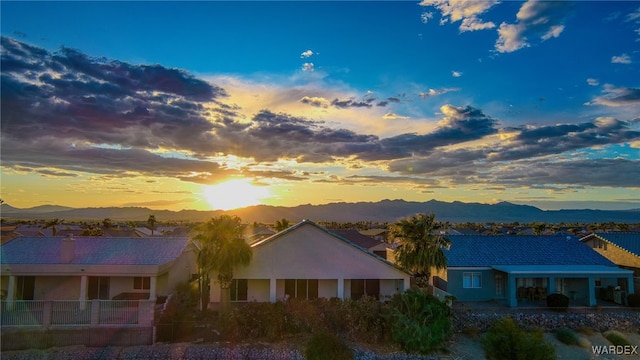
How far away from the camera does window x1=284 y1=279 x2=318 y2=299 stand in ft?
99.1

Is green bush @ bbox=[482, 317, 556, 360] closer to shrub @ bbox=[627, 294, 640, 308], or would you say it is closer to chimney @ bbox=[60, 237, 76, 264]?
shrub @ bbox=[627, 294, 640, 308]

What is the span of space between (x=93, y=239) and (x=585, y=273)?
126ft

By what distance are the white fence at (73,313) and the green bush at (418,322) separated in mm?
15012

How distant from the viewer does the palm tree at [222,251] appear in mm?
27812

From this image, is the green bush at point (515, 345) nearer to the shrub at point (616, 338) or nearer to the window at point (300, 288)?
the shrub at point (616, 338)

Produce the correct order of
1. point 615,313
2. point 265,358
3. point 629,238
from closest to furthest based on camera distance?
point 265,358
point 615,313
point 629,238

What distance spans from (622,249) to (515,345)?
21.8 metres

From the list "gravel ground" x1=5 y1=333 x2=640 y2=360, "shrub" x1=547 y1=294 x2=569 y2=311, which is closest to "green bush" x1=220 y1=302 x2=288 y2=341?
"gravel ground" x1=5 y1=333 x2=640 y2=360

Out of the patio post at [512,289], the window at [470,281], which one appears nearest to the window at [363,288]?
the window at [470,281]

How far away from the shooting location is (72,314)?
2555cm

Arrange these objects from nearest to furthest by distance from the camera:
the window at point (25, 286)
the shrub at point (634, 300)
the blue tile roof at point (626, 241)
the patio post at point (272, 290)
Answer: the window at point (25, 286), the patio post at point (272, 290), the shrub at point (634, 300), the blue tile roof at point (626, 241)

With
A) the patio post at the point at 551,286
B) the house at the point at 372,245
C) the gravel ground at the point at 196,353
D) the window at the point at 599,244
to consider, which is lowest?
the gravel ground at the point at 196,353

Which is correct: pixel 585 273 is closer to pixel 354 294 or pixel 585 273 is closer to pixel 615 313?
pixel 615 313

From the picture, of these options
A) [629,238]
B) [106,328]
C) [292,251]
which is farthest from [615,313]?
[106,328]
